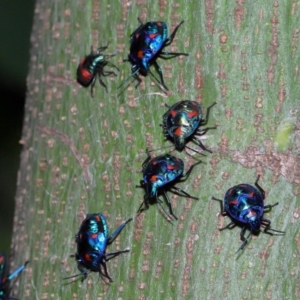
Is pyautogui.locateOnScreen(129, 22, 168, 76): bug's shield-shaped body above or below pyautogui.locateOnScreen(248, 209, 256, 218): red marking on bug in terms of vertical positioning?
above

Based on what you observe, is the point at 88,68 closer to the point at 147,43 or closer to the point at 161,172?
the point at 147,43

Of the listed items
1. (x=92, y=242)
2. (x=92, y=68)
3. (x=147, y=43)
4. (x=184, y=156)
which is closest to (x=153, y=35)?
(x=147, y=43)

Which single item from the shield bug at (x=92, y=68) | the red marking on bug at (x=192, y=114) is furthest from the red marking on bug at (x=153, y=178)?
the shield bug at (x=92, y=68)

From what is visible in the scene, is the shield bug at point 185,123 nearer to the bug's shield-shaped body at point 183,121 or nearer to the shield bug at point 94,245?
the bug's shield-shaped body at point 183,121

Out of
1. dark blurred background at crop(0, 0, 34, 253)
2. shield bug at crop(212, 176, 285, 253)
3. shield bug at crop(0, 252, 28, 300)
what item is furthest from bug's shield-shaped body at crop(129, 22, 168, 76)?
dark blurred background at crop(0, 0, 34, 253)

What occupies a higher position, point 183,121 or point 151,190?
point 183,121

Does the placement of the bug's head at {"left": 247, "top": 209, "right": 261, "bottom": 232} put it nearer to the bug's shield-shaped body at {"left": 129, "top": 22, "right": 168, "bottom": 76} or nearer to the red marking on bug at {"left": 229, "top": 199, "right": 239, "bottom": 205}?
the red marking on bug at {"left": 229, "top": 199, "right": 239, "bottom": 205}
